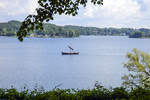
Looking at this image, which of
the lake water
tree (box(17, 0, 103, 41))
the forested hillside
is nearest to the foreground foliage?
tree (box(17, 0, 103, 41))

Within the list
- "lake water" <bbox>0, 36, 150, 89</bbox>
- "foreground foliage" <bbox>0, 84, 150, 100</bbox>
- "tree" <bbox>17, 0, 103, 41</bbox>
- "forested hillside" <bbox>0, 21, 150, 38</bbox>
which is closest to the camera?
"tree" <bbox>17, 0, 103, 41</bbox>

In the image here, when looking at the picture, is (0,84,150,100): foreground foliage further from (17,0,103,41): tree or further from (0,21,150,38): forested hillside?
(0,21,150,38): forested hillside

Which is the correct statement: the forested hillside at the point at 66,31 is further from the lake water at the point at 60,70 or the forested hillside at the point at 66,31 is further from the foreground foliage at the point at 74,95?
the foreground foliage at the point at 74,95

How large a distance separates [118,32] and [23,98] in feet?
533

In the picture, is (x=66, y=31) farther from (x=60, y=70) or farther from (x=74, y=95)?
(x=74, y=95)

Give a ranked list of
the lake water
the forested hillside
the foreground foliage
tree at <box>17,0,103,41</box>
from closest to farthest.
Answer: tree at <box>17,0,103,41</box>
the foreground foliage
the lake water
the forested hillside

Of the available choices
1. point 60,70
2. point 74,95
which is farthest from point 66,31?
point 74,95

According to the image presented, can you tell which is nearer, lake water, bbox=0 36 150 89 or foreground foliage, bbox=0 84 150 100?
foreground foliage, bbox=0 84 150 100

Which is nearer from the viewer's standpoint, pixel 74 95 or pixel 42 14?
pixel 42 14

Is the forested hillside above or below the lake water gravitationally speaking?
above

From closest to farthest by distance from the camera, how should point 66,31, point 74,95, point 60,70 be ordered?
point 74,95 → point 60,70 → point 66,31

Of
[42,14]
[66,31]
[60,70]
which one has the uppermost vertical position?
[42,14]

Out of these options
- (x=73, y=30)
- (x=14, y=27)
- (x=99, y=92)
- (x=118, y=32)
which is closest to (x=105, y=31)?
(x=118, y=32)

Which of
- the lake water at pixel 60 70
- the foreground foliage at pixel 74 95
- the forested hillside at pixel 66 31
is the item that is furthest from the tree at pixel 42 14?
the forested hillside at pixel 66 31
